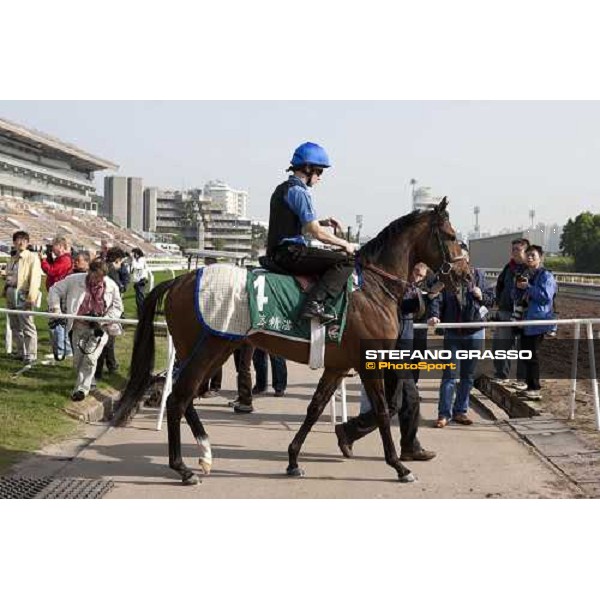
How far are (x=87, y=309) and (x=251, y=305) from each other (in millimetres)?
3733

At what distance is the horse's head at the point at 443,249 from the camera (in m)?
6.50

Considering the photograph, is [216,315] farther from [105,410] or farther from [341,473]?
[105,410]

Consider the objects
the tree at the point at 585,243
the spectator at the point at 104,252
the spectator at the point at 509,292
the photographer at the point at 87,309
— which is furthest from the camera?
the tree at the point at 585,243

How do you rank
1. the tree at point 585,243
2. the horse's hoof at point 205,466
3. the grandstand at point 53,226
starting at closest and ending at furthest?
1. the horse's hoof at point 205,466
2. the tree at point 585,243
3. the grandstand at point 53,226

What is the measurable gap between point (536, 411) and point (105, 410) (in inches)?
192

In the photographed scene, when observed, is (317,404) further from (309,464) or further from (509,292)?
(509,292)

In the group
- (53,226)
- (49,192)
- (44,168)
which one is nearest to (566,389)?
(53,226)

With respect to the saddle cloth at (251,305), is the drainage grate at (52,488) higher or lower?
lower

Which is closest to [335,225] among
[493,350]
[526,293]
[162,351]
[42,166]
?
[493,350]

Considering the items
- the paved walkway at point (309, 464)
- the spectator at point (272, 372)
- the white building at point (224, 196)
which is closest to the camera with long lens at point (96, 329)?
the paved walkway at point (309, 464)

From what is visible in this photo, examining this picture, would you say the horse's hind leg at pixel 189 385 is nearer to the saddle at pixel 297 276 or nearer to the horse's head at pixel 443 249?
the saddle at pixel 297 276

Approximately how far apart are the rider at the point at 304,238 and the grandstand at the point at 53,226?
40061mm

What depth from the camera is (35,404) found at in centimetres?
804

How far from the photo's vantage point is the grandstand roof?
76.4 metres
